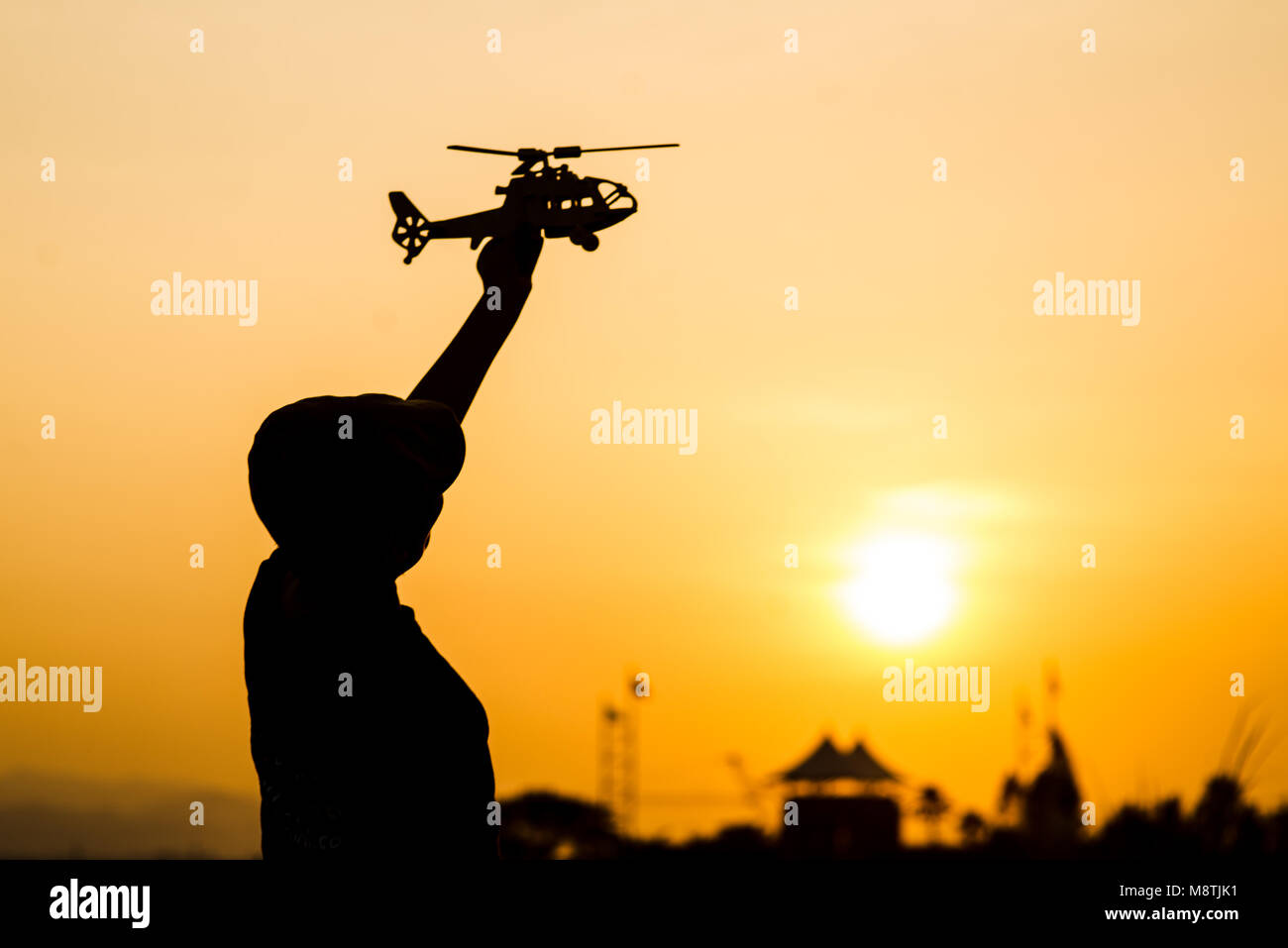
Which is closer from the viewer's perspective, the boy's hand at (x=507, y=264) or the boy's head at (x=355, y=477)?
the boy's head at (x=355, y=477)

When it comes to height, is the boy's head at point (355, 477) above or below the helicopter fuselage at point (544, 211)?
below

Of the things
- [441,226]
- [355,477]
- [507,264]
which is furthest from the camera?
[441,226]

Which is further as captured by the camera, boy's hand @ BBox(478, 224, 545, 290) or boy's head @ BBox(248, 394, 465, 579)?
boy's hand @ BBox(478, 224, 545, 290)

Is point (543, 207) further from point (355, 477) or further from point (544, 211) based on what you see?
point (355, 477)

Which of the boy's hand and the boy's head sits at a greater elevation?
the boy's hand

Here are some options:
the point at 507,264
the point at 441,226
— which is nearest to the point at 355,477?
the point at 507,264

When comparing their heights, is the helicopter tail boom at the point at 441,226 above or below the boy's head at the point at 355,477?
above

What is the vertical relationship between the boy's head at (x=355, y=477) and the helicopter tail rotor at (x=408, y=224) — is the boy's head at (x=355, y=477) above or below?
below
